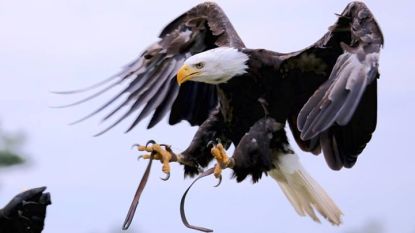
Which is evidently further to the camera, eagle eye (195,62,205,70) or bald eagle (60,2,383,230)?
eagle eye (195,62,205,70)

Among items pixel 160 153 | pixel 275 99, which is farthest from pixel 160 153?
pixel 275 99

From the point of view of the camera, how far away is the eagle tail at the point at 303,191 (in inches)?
271

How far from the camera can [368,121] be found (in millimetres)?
6340

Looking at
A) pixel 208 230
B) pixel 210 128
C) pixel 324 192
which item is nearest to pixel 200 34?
pixel 210 128

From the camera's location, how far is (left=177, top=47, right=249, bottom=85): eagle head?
651 cm

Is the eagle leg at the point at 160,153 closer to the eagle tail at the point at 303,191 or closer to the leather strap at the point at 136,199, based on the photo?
the leather strap at the point at 136,199

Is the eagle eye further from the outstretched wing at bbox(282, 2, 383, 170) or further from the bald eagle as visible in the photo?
the outstretched wing at bbox(282, 2, 383, 170)

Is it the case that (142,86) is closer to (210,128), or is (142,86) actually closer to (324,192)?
(210,128)

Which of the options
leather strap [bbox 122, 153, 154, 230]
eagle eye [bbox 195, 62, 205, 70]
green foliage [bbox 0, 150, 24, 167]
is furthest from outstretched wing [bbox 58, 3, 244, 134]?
green foliage [bbox 0, 150, 24, 167]

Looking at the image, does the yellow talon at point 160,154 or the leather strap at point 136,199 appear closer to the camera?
the leather strap at point 136,199

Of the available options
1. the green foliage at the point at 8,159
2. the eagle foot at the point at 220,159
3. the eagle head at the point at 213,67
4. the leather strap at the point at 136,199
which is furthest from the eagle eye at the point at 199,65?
the green foliage at the point at 8,159

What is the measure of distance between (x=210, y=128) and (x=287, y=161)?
0.53 m

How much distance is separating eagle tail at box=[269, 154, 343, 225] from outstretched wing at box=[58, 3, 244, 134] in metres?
0.79

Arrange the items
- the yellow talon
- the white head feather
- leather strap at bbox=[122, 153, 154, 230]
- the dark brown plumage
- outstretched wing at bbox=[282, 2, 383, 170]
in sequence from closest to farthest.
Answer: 1. leather strap at bbox=[122, 153, 154, 230]
2. outstretched wing at bbox=[282, 2, 383, 170]
3. the dark brown plumage
4. the yellow talon
5. the white head feather
